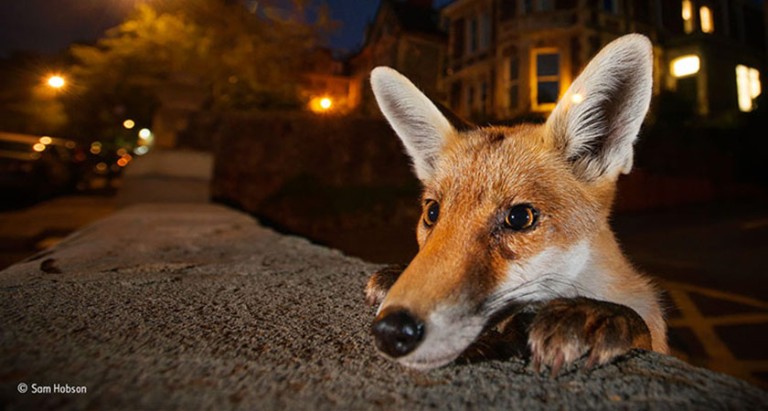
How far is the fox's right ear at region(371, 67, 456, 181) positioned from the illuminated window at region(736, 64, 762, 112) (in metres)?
22.8

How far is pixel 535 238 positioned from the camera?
5.15ft

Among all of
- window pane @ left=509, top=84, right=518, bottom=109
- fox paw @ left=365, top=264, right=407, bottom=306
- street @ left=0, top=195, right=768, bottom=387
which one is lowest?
street @ left=0, top=195, right=768, bottom=387

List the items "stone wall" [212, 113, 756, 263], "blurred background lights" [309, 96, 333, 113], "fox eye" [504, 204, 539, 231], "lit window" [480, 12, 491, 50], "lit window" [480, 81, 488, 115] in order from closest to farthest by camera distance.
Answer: "fox eye" [504, 204, 539, 231] → "stone wall" [212, 113, 756, 263] → "blurred background lights" [309, 96, 333, 113] → "lit window" [480, 81, 488, 115] → "lit window" [480, 12, 491, 50]

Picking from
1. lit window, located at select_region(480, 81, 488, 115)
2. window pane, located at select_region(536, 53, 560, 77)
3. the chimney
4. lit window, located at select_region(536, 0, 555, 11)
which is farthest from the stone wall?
the chimney

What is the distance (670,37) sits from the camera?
17203 mm

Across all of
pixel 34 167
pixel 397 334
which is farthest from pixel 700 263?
pixel 34 167

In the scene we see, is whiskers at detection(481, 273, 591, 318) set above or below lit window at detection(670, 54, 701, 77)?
below

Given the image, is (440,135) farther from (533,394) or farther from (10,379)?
(10,379)

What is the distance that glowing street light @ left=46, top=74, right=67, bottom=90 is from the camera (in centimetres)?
1055

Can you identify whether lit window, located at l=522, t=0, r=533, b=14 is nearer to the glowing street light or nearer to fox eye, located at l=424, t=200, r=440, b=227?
the glowing street light

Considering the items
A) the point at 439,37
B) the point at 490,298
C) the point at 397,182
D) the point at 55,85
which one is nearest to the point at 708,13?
the point at 439,37

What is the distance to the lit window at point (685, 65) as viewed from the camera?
631 inches

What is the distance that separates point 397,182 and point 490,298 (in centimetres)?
952

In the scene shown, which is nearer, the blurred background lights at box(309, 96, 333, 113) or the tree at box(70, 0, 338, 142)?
the tree at box(70, 0, 338, 142)
